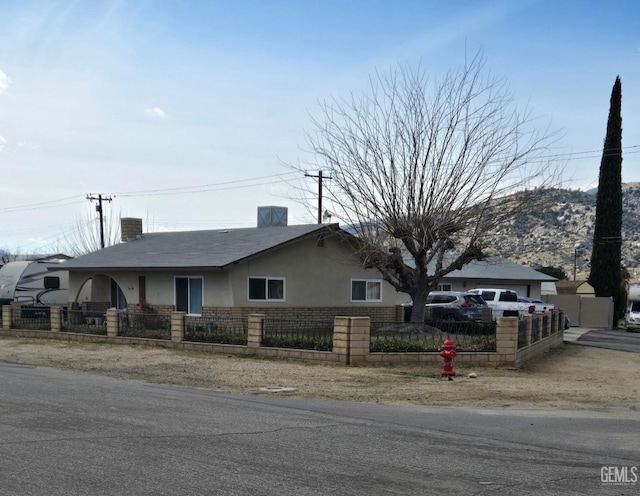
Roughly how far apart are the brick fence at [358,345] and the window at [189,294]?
389cm

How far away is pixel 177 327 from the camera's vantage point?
21734 millimetres

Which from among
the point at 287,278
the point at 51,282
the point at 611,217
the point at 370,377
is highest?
the point at 611,217

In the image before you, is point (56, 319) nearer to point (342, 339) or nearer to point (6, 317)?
point (6, 317)

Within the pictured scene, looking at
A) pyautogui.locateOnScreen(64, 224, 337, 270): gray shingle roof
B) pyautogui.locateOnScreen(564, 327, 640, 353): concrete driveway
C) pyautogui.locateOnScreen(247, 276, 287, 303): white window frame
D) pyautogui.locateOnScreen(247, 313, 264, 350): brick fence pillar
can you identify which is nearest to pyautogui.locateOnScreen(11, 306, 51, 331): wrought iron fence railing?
pyautogui.locateOnScreen(64, 224, 337, 270): gray shingle roof

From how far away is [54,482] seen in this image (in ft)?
22.0

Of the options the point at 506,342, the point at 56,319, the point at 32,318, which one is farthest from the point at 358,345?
the point at 32,318

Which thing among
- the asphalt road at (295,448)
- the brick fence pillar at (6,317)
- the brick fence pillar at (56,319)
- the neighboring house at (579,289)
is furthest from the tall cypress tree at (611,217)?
the asphalt road at (295,448)

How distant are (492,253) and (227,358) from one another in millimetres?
10848

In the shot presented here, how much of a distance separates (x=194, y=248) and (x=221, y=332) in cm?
862

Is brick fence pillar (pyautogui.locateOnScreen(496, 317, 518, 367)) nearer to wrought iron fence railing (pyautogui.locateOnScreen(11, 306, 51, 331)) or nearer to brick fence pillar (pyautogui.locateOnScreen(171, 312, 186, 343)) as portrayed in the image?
brick fence pillar (pyautogui.locateOnScreen(171, 312, 186, 343))

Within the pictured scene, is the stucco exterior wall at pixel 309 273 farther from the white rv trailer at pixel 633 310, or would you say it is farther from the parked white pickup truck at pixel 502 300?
the white rv trailer at pixel 633 310

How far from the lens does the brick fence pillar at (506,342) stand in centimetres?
1872

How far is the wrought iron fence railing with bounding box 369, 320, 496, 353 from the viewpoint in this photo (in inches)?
738

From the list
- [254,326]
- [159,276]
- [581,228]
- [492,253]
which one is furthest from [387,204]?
[581,228]
